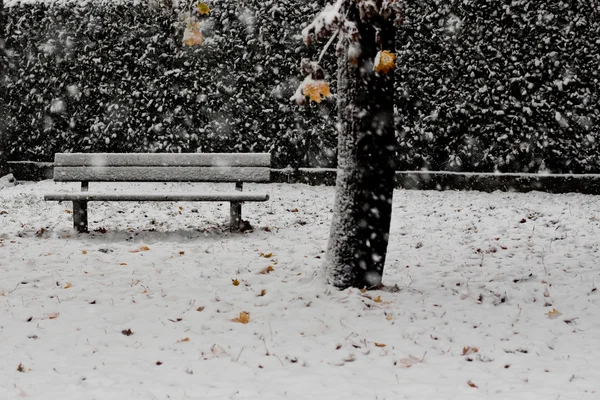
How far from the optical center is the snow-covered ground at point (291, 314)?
3.01 meters

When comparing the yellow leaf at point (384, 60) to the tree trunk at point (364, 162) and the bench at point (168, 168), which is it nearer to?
the tree trunk at point (364, 162)

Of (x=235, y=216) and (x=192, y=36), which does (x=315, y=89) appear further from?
(x=235, y=216)

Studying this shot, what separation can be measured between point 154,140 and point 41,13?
2777 mm

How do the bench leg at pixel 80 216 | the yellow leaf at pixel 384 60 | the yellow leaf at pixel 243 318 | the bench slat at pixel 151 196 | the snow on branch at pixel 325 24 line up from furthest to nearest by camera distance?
1. the bench leg at pixel 80 216
2. the bench slat at pixel 151 196
3. the yellow leaf at pixel 243 318
4. the snow on branch at pixel 325 24
5. the yellow leaf at pixel 384 60

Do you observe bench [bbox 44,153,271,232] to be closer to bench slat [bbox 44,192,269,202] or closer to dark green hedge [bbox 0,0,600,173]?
bench slat [bbox 44,192,269,202]

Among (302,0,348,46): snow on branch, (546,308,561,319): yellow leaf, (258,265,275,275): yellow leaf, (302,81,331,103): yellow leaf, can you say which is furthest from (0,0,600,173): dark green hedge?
(302,81,331,103): yellow leaf

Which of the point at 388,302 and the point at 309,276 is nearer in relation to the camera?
the point at 388,302

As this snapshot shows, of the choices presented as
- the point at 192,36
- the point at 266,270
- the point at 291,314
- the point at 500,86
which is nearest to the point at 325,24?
the point at 192,36

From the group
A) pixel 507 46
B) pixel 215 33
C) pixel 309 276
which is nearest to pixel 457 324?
pixel 309 276

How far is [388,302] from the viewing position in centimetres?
416

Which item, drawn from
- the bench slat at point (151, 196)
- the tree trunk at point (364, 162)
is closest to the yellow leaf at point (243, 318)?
the tree trunk at point (364, 162)

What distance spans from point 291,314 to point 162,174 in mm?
3085

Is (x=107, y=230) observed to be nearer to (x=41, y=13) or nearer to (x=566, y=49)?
(x=41, y=13)

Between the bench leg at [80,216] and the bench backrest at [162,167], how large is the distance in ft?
1.06
